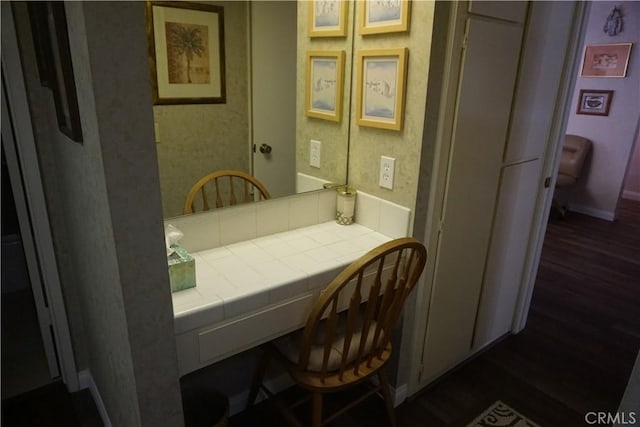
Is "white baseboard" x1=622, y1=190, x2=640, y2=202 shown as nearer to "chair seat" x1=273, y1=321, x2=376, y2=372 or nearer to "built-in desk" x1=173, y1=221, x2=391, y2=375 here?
"built-in desk" x1=173, y1=221, x2=391, y2=375

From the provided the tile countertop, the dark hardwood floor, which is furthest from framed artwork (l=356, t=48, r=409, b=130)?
the dark hardwood floor

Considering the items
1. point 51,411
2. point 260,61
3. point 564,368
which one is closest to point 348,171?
point 260,61

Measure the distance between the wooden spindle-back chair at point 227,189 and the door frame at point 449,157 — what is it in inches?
27.8

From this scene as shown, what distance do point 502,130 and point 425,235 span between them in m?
0.60

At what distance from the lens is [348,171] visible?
2.02 m

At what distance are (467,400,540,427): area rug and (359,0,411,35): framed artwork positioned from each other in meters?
1.67

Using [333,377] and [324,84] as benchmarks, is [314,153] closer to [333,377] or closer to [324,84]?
[324,84]

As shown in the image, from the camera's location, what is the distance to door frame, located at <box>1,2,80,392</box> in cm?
165

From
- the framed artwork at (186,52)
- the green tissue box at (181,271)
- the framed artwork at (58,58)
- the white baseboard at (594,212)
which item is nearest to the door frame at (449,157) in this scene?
the framed artwork at (186,52)

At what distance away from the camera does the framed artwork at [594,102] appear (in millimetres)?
4695

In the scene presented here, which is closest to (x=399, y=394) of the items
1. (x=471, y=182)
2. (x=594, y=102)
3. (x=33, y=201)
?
(x=471, y=182)

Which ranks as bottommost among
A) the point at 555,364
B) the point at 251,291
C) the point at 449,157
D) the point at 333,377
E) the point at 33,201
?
→ the point at 555,364

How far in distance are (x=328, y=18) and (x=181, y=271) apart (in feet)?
3.97

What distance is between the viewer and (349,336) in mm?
1441
